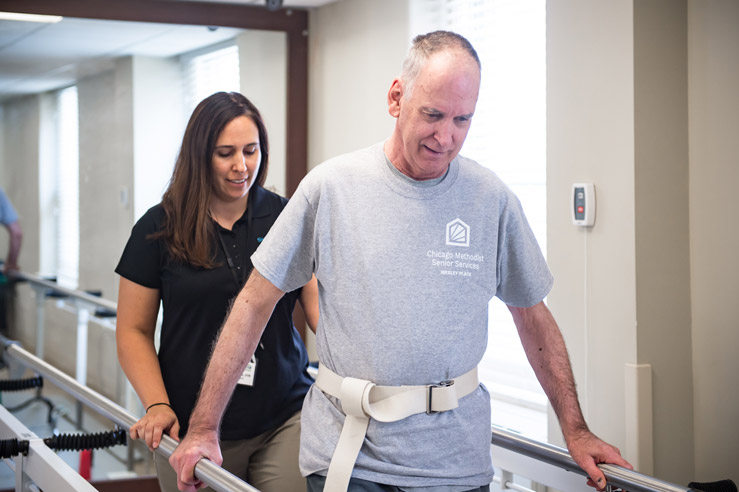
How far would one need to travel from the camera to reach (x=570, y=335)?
2873 millimetres

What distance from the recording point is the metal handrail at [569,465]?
1488 millimetres

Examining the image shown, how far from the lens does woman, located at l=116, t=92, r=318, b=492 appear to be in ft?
6.61

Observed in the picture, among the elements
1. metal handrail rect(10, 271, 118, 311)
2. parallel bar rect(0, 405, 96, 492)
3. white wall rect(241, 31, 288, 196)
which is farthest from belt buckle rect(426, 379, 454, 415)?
white wall rect(241, 31, 288, 196)

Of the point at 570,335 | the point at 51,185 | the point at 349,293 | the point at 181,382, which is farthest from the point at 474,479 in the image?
the point at 51,185

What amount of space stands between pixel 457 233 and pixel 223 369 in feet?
1.73

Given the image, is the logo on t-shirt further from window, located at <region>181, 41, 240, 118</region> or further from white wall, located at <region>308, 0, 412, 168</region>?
window, located at <region>181, 41, 240, 118</region>

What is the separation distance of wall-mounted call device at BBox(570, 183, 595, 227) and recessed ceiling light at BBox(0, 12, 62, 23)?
8.54 ft

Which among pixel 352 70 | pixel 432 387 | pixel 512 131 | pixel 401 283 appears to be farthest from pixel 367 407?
pixel 352 70

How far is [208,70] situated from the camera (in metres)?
4.32

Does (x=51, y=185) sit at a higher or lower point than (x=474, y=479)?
higher

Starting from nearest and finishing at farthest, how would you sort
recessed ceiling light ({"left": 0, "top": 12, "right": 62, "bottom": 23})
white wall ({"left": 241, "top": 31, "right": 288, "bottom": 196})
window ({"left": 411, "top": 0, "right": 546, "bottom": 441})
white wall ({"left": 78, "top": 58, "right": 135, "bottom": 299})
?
window ({"left": 411, "top": 0, "right": 546, "bottom": 441}) → recessed ceiling light ({"left": 0, "top": 12, "right": 62, "bottom": 23}) → white wall ({"left": 78, "top": 58, "right": 135, "bottom": 299}) → white wall ({"left": 241, "top": 31, "right": 288, "bottom": 196})

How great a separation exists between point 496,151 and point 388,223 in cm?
208

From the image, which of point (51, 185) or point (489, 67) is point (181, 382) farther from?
point (51, 185)

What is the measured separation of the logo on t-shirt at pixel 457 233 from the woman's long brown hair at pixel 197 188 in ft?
2.38
